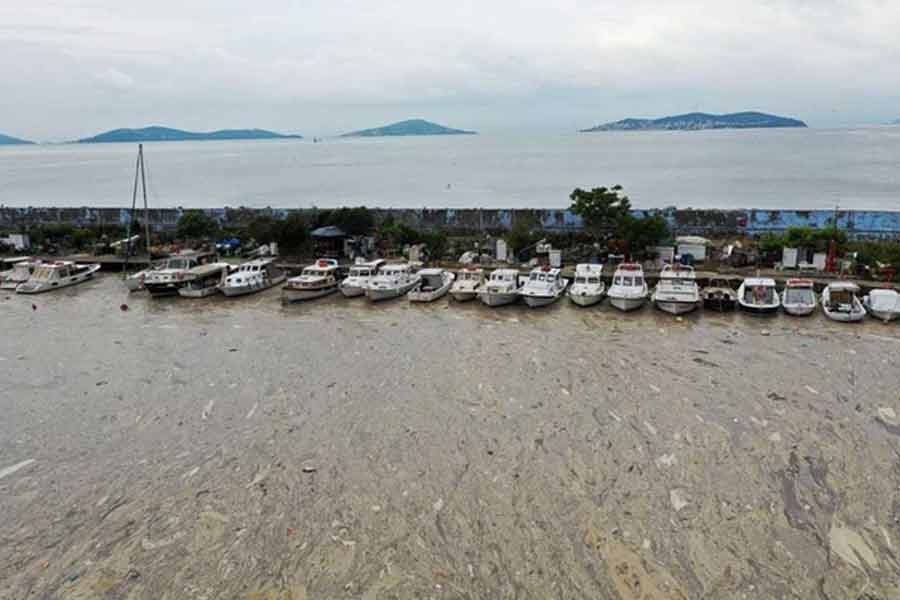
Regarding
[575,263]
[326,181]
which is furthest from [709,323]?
[326,181]

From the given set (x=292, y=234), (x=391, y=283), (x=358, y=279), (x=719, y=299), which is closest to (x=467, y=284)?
(x=391, y=283)

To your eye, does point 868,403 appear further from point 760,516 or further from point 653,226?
point 653,226

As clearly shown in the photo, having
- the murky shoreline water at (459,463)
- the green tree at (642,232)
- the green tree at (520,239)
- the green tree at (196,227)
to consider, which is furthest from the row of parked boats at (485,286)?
the green tree at (196,227)

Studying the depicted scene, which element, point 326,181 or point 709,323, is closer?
point 709,323

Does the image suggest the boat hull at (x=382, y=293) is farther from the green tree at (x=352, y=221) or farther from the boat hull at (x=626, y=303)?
the boat hull at (x=626, y=303)

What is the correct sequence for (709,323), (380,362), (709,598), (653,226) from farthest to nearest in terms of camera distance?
1. (653,226)
2. (709,323)
3. (380,362)
4. (709,598)

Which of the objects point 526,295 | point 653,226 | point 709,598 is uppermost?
point 653,226
